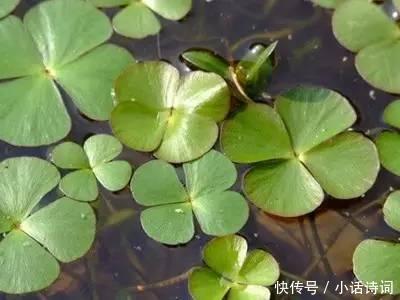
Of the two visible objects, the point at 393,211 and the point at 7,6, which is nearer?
the point at 393,211

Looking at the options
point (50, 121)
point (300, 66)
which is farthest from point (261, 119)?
point (50, 121)

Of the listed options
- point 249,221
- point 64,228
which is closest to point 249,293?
point 249,221

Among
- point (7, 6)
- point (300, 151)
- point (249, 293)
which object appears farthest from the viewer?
point (7, 6)

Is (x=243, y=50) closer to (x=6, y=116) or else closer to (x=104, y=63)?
(x=104, y=63)

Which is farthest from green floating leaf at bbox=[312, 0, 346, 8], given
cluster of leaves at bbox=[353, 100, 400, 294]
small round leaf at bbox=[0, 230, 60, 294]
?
small round leaf at bbox=[0, 230, 60, 294]

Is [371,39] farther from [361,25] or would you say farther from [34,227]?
[34,227]

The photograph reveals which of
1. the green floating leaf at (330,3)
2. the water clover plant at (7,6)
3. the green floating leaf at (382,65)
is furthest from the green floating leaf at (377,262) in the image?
the water clover plant at (7,6)

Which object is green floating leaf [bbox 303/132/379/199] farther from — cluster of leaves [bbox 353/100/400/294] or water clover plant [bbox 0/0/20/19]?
water clover plant [bbox 0/0/20/19]
